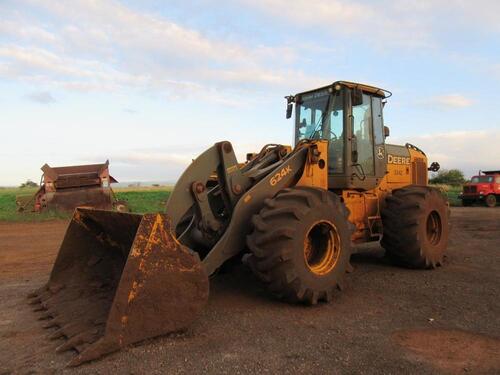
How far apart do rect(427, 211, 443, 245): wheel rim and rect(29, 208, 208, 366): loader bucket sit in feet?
17.1

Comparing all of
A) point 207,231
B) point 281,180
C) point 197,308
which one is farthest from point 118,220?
point 281,180

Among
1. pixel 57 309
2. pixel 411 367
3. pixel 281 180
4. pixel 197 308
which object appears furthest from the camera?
pixel 281 180

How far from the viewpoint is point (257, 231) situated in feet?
16.7

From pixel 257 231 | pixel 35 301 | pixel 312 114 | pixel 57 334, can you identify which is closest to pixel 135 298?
pixel 57 334

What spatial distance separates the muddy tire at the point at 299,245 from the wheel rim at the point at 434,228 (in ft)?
9.82

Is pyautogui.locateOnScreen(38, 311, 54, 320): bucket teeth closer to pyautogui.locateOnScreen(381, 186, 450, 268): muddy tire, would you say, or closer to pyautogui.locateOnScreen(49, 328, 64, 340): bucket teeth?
pyautogui.locateOnScreen(49, 328, 64, 340): bucket teeth

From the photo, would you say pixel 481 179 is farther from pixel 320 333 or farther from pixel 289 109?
pixel 320 333

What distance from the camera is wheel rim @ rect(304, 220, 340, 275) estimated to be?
5.64 m

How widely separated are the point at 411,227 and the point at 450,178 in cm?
4376

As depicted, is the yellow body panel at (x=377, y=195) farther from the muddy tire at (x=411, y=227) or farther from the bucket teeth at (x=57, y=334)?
the bucket teeth at (x=57, y=334)

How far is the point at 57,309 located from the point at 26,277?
294cm

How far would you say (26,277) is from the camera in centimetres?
752

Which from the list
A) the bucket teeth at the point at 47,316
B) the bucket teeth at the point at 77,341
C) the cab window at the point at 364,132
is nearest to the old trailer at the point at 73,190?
the cab window at the point at 364,132

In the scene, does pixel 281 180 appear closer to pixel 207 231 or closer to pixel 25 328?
pixel 207 231
